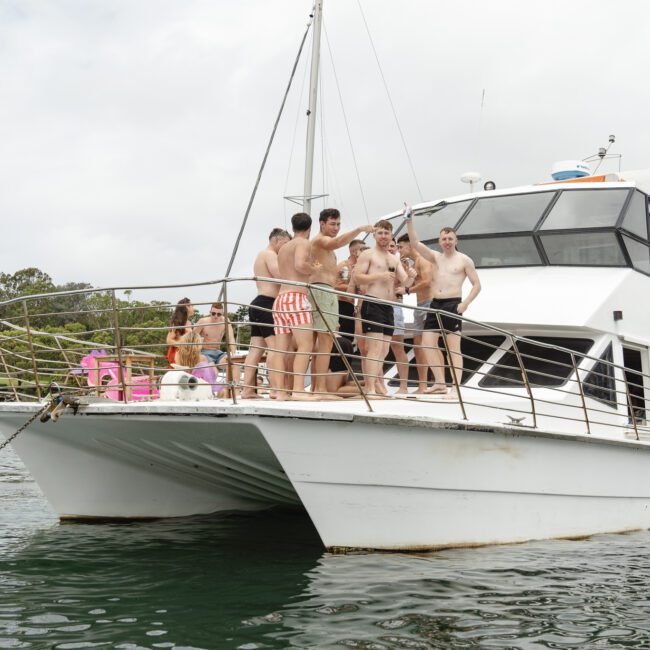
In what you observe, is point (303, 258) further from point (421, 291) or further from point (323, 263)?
point (421, 291)

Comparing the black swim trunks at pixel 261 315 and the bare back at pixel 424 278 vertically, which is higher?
the bare back at pixel 424 278

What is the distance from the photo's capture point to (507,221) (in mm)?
8984

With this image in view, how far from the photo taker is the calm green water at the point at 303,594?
4.36 meters

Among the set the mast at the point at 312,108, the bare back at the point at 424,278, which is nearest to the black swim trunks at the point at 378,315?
the bare back at the point at 424,278

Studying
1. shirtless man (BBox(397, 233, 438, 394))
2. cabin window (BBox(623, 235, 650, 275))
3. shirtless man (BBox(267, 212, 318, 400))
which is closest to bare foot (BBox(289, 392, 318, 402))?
shirtless man (BBox(267, 212, 318, 400))

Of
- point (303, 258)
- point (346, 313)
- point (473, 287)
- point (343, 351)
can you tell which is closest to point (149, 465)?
point (343, 351)

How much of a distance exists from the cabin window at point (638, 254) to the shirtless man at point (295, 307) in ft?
12.4

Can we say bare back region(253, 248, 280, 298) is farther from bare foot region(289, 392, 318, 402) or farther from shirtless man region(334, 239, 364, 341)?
bare foot region(289, 392, 318, 402)

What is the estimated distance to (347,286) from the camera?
303 inches

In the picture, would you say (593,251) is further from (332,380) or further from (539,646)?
(539,646)

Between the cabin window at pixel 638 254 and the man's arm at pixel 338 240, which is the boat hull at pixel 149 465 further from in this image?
the cabin window at pixel 638 254

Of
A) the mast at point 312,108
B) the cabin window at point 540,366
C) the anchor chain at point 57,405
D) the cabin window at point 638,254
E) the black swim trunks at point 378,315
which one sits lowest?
the anchor chain at point 57,405

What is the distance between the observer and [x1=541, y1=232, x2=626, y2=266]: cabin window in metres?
8.45

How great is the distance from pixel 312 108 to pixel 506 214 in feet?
19.8
